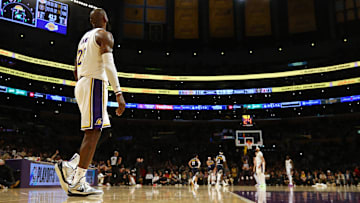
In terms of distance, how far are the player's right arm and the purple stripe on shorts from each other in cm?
19

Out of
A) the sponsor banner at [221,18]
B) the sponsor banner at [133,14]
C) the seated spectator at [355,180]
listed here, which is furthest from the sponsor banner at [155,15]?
the seated spectator at [355,180]

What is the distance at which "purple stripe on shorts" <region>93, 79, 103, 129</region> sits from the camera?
3.14 meters

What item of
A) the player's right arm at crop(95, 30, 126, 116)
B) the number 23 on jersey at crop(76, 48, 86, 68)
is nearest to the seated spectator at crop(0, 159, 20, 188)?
the number 23 on jersey at crop(76, 48, 86, 68)

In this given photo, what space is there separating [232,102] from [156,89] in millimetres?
7441

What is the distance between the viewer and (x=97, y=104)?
319cm

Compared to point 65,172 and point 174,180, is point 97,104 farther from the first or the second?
point 174,180

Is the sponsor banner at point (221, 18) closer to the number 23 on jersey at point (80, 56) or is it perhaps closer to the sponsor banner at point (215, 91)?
the sponsor banner at point (215, 91)

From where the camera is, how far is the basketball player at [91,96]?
9.95 feet

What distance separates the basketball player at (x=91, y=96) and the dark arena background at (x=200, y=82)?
16.3m

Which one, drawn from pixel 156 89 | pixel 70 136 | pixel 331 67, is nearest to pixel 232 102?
pixel 156 89

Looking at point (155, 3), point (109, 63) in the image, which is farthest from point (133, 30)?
point (109, 63)

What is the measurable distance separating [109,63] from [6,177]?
259 inches

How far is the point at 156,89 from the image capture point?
2875 cm

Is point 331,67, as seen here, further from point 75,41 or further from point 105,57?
point 105,57
